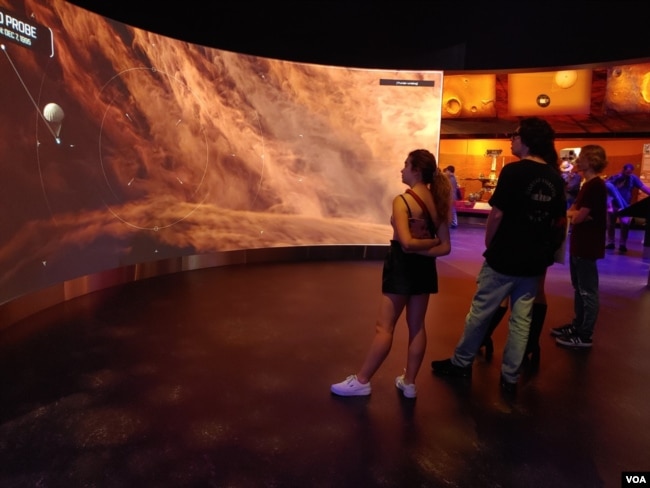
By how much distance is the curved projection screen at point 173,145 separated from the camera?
13.4 feet

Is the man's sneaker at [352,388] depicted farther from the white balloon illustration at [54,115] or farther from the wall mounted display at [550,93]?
the wall mounted display at [550,93]

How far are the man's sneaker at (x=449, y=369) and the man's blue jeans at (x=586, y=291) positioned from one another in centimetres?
126

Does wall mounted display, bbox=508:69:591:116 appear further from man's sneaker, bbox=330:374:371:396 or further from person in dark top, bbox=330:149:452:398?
man's sneaker, bbox=330:374:371:396

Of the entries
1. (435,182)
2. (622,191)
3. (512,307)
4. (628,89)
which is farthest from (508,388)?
(628,89)

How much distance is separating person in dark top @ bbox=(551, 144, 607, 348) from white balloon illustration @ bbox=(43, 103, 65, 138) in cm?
442

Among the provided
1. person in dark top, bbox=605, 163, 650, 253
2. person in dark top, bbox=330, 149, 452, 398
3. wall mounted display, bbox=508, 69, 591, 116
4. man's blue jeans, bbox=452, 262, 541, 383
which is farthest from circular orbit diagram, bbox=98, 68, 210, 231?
wall mounted display, bbox=508, 69, 591, 116

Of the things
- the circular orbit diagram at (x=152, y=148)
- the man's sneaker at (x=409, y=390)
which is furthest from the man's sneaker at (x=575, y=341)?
the circular orbit diagram at (x=152, y=148)

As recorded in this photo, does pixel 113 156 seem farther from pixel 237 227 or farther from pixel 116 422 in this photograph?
pixel 116 422

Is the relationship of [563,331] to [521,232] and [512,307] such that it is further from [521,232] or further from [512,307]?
[521,232]

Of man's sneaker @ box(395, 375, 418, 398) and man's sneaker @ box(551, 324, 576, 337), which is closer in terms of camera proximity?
man's sneaker @ box(395, 375, 418, 398)

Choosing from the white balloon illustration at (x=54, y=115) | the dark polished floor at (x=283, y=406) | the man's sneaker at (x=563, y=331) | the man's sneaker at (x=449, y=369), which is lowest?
the dark polished floor at (x=283, y=406)

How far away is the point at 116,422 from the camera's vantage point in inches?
99.7

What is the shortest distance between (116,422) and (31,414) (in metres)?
0.49

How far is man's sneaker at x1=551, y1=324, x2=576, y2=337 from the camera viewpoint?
3979 mm
